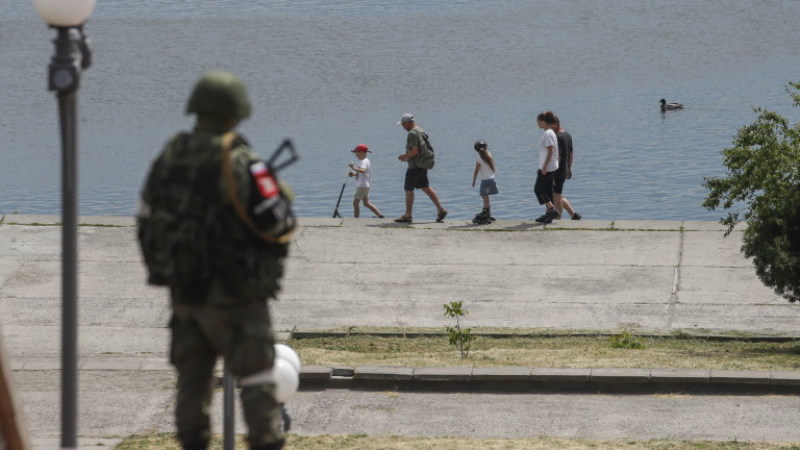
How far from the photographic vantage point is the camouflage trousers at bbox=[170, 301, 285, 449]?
5.19 m

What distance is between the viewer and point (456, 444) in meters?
8.28

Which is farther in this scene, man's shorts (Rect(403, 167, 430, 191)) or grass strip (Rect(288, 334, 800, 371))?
man's shorts (Rect(403, 167, 430, 191))

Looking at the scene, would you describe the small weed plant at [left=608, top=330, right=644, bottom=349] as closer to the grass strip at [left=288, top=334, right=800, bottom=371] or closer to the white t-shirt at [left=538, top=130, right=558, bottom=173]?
the grass strip at [left=288, top=334, right=800, bottom=371]

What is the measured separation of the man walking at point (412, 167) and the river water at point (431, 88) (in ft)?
21.6

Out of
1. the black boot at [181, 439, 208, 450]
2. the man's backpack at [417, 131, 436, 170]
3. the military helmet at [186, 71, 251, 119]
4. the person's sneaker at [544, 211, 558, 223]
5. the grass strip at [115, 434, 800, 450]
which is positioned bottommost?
the grass strip at [115, 434, 800, 450]

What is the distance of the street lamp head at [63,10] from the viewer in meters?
6.60

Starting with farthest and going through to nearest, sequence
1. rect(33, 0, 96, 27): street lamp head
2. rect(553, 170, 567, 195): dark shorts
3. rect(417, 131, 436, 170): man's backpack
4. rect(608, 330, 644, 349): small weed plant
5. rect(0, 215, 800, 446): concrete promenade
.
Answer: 1. rect(553, 170, 567, 195): dark shorts
2. rect(417, 131, 436, 170): man's backpack
3. rect(608, 330, 644, 349): small weed plant
4. rect(0, 215, 800, 446): concrete promenade
5. rect(33, 0, 96, 27): street lamp head

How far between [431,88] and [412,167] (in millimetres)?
24338

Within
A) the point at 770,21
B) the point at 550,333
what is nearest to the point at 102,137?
the point at 550,333

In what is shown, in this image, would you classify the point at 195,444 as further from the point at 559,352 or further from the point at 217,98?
the point at 559,352

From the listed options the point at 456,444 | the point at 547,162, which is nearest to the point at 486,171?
the point at 547,162

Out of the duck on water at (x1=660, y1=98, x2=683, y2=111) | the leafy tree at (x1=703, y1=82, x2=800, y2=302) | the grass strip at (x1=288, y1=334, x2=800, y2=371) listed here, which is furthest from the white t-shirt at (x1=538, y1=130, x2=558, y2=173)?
the duck on water at (x1=660, y1=98, x2=683, y2=111)

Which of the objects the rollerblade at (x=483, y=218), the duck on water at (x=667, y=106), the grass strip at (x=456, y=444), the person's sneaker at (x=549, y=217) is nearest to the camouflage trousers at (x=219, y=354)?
the grass strip at (x=456, y=444)

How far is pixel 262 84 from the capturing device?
1731 inches
